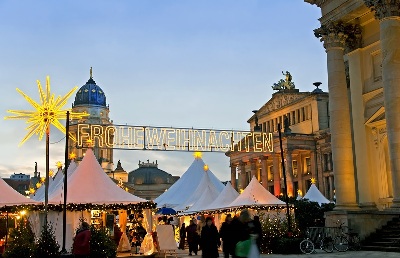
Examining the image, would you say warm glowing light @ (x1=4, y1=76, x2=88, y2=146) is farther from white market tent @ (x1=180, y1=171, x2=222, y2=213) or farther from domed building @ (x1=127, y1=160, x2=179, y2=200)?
domed building @ (x1=127, y1=160, x2=179, y2=200)

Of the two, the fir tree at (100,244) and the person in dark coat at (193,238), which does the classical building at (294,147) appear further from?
the fir tree at (100,244)

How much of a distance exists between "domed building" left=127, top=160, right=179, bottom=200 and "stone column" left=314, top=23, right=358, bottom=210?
378 feet

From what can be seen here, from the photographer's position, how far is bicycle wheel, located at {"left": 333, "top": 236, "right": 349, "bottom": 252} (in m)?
23.4

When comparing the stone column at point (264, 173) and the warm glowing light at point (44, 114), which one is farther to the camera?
the stone column at point (264, 173)

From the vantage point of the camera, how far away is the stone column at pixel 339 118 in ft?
82.5

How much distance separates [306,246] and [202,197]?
53.0 ft

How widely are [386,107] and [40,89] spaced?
1478cm

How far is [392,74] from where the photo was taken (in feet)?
76.3

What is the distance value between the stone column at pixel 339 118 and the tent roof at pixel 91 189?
33.1 ft

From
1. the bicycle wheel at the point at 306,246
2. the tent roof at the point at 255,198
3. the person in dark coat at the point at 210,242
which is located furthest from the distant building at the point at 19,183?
the person in dark coat at the point at 210,242

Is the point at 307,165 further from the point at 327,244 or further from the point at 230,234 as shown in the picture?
the point at 230,234

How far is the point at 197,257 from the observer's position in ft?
88.8

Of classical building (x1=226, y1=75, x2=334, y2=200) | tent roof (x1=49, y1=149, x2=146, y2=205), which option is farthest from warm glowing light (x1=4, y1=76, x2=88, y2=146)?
classical building (x1=226, y1=75, x2=334, y2=200)

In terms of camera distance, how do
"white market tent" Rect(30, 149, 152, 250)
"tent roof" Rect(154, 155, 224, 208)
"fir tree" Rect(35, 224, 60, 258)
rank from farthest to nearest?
1. "tent roof" Rect(154, 155, 224, 208)
2. "white market tent" Rect(30, 149, 152, 250)
3. "fir tree" Rect(35, 224, 60, 258)
